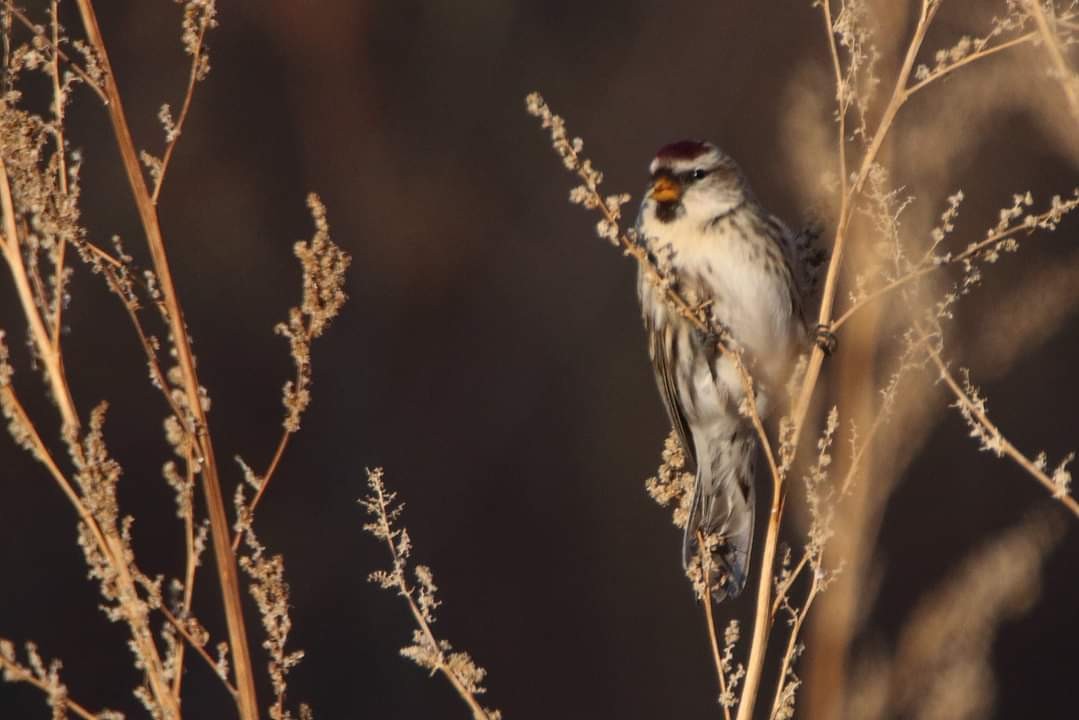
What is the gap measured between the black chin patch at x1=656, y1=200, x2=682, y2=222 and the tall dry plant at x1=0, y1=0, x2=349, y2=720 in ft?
3.30

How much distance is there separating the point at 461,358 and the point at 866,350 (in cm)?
332

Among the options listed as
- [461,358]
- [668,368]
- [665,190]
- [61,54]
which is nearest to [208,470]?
[61,54]

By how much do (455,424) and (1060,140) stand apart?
3370mm

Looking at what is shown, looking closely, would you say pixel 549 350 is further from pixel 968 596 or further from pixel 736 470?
pixel 968 596

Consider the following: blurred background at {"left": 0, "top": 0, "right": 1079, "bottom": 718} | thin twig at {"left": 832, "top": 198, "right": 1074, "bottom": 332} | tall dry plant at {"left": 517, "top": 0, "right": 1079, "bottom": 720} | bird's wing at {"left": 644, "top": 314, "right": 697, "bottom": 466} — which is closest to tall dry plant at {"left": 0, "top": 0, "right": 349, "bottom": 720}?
tall dry plant at {"left": 517, "top": 0, "right": 1079, "bottom": 720}

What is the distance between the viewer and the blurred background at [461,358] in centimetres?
432

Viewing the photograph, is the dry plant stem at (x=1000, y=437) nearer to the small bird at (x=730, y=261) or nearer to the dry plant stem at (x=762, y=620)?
the dry plant stem at (x=762, y=620)

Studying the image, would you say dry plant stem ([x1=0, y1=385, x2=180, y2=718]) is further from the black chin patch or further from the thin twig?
the black chin patch

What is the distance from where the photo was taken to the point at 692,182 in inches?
87.0

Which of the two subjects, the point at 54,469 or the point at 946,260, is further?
the point at 946,260

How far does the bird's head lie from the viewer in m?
2.19

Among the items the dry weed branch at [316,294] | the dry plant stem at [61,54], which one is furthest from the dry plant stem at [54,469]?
the dry plant stem at [61,54]

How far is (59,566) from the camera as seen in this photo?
4262 millimetres

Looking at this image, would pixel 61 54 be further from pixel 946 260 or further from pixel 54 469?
pixel 946 260
